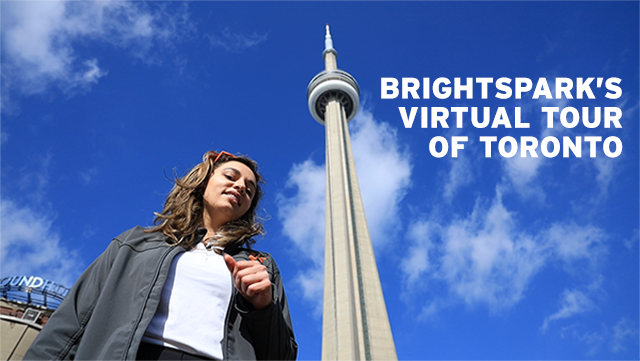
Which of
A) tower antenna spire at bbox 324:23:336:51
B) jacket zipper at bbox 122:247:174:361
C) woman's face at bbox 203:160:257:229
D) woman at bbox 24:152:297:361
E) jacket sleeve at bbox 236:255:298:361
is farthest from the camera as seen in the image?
tower antenna spire at bbox 324:23:336:51

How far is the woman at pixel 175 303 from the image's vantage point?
202cm

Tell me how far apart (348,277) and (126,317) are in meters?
24.3

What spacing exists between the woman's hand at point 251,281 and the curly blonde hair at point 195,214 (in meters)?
0.50

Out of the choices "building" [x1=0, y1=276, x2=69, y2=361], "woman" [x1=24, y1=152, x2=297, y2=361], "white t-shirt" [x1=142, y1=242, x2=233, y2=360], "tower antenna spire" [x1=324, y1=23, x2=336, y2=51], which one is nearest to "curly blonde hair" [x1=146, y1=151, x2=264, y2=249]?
"woman" [x1=24, y1=152, x2=297, y2=361]

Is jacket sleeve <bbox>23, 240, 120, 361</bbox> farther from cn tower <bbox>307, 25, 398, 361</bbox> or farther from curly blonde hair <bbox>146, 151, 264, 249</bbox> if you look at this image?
cn tower <bbox>307, 25, 398, 361</bbox>

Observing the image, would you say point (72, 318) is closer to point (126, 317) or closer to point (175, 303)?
point (126, 317)

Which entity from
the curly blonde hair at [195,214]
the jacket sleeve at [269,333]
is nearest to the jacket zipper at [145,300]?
the curly blonde hair at [195,214]

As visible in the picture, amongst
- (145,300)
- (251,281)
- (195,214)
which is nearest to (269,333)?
(251,281)

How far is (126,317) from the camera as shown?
209 cm

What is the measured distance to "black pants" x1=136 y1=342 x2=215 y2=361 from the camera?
6.57ft

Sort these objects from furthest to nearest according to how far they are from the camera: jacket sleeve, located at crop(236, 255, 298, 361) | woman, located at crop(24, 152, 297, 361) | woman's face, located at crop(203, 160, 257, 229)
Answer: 1. woman's face, located at crop(203, 160, 257, 229)
2. jacket sleeve, located at crop(236, 255, 298, 361)
3. woman, located at crop(24, 152, 297, 361)

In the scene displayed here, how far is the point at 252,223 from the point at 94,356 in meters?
1.37

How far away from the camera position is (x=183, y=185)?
293 cm

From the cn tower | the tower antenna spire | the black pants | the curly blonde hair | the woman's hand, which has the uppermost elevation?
the tower antenna spire
